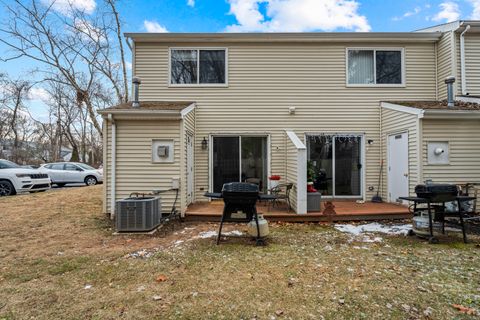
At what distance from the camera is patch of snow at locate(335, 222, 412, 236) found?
577 centimetres

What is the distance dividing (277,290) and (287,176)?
17.3 ft

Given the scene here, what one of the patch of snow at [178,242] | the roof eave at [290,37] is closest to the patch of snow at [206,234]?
the patch of snow at [178,242]

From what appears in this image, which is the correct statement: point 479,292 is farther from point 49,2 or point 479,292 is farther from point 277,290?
point 49,2

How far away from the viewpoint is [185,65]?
8797 mm

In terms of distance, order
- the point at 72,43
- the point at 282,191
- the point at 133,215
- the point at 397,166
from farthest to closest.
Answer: the point at 72,43
the point at 282,191
the point at 397,166
the point at 133,215

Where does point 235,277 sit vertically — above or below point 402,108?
below

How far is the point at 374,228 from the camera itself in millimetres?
6070

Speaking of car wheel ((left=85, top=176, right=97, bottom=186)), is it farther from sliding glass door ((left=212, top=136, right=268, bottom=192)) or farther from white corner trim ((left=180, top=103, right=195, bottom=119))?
white corner trim ((left=180, top=103, right=195, bottom=119))

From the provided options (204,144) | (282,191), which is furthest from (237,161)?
(282,191)

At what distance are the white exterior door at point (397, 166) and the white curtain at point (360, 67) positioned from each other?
82.8 inches

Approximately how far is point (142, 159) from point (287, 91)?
4972 mm

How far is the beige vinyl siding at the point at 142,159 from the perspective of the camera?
6.80m

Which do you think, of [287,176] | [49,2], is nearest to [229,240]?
[287,176]

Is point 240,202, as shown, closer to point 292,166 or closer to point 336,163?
point 292,166
